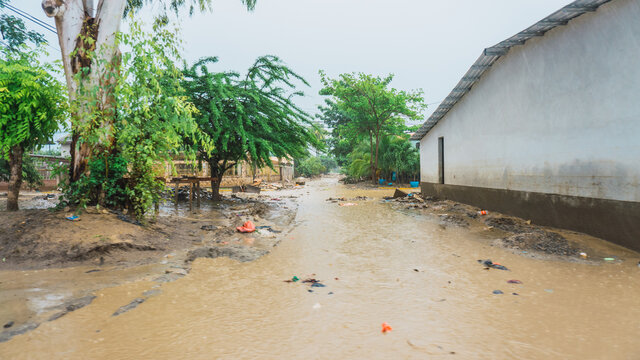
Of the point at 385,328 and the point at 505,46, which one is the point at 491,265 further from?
the point at 505,46

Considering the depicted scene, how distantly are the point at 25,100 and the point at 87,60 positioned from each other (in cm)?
109

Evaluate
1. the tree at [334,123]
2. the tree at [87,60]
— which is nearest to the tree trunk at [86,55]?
the tree at [87,60]

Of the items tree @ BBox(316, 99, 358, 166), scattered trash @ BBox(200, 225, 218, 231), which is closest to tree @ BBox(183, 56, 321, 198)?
scattered trash @ BBox(200, 225, 218, 231)

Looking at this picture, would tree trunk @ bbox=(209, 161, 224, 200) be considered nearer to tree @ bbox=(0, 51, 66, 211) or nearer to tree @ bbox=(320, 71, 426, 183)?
tree @ bbox=(0, 51, 66, 211)

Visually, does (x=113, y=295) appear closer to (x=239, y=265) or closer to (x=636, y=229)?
(x=239, y=265)

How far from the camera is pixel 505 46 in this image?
7703 millimetres

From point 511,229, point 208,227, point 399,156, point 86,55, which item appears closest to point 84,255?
point 208,227

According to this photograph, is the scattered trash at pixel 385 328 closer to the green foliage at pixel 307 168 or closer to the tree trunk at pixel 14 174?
the tree trunk at pixel 14 174

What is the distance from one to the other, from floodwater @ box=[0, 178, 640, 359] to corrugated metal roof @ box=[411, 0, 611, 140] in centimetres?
392

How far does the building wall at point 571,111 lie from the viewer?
495 centimetres

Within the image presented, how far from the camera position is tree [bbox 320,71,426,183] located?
75.5ft

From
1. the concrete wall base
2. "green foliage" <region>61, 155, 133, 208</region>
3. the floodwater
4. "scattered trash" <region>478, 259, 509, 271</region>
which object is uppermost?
"green foliage" <region>61, 155, 133, 208</region>

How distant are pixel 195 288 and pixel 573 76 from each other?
269 inches

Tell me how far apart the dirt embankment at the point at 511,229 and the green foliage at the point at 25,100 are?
24.5 feet
